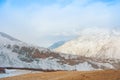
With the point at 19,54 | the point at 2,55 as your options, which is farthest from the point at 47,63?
the point at 2,55

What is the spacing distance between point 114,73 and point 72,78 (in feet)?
12.0

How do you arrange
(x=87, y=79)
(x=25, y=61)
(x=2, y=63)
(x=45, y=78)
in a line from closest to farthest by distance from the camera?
(x=87, y=79) → (x=45, y=78) → (x=2, y=63) → (x=25, y=61)

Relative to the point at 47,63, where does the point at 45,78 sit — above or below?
below

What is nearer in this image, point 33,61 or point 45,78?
point 45,78

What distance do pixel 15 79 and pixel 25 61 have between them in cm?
15363

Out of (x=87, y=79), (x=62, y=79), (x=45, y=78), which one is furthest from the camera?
(x=45, y=78)

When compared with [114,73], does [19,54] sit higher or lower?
higher

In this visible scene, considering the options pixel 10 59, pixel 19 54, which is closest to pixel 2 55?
pixel 10 59

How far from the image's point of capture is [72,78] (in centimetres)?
2619

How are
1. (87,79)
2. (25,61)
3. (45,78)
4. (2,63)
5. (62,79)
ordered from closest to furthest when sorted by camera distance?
1. (87,79)
2. (62,79)
3. (45,78)
4. (2,63)
5. (25,61)

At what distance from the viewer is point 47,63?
194125 millimetres

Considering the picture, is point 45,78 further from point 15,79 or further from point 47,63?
point 47,63

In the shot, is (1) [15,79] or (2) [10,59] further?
(2) [10,59]

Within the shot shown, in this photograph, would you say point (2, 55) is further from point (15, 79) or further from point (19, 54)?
point (15, 79)
